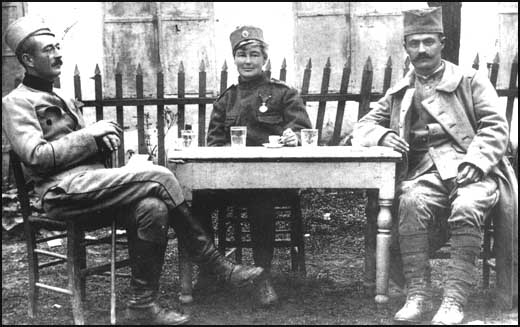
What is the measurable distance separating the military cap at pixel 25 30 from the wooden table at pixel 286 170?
3.88 ft

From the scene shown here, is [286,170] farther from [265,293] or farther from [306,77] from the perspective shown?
[306,77]

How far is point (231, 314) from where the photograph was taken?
443 centimetres

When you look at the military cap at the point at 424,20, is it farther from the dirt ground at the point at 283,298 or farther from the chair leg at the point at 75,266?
the chair leg at the point at 75,266

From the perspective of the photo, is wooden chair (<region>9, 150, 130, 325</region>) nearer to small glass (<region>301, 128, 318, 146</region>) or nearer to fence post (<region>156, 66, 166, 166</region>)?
small glass (<region>301, 128, 318, 146</region>)

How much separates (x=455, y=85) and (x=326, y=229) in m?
2.68

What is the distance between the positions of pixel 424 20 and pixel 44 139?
2551 millimetres

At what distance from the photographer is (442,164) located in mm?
4496

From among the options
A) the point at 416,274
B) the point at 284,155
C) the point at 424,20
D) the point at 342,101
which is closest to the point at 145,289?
the point at 284,155

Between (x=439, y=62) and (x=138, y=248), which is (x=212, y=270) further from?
(x=439, y=62)

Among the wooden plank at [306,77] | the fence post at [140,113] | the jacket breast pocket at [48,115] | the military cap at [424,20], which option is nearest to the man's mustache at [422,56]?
the military cap at [424,20]

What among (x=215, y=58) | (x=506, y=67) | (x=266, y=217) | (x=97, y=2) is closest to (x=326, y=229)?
(x=266, y=217)

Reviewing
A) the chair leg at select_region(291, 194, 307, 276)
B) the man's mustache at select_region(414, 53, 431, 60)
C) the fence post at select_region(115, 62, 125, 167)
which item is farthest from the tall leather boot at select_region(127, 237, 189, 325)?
the fence post at select_region(115, 62, 125, 167)

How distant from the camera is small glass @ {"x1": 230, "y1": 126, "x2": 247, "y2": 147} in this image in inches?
183

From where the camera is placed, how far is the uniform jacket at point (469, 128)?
434 centimetres
